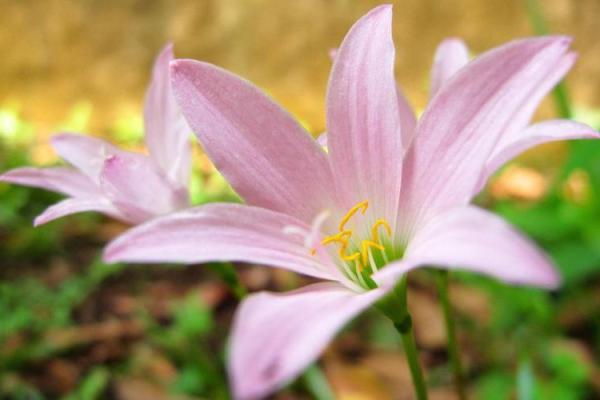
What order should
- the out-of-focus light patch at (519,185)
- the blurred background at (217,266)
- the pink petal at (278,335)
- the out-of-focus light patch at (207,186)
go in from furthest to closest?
the out-of-focus light patch at (519,185) < the out-of-focus light patch at (207,186) < the blurred background at (217,266) < the pink petal at (278,335)

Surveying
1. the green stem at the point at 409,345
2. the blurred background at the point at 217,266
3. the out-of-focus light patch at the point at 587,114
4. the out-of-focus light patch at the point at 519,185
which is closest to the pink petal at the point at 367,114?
the green stem at the point at 409,345

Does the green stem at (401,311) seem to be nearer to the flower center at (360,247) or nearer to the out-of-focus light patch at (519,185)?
the flower center at (360,247)

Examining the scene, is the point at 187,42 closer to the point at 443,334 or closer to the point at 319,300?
the point at 443,334

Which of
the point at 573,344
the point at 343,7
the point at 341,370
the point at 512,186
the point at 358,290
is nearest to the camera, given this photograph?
the point at 358,290

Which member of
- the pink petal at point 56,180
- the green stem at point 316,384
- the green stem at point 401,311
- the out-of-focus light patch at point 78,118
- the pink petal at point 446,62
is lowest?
the green stem at point 316,384

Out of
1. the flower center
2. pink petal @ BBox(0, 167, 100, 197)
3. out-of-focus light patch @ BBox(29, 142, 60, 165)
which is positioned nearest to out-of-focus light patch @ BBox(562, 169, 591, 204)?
the flower center

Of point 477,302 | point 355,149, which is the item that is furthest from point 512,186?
point 355,149
